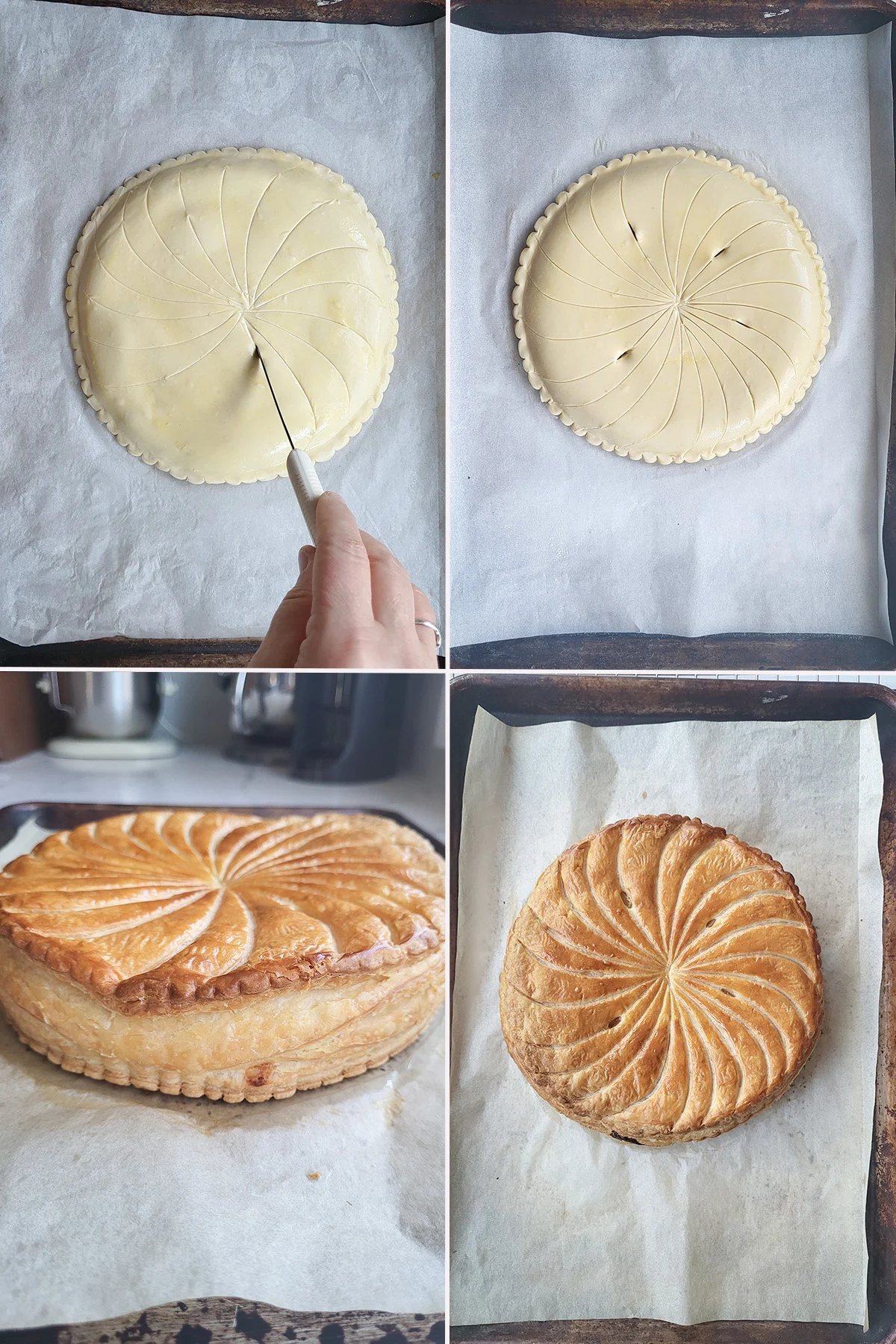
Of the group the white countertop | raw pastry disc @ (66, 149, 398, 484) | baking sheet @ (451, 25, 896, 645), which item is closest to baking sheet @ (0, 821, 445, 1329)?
the white countertop

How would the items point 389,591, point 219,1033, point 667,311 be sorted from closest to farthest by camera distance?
point 219,1033, point 389,591, point 667,311

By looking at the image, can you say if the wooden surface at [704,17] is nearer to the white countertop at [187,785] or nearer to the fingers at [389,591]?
the fingers at [389,591]

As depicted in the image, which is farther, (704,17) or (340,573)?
(704,17)

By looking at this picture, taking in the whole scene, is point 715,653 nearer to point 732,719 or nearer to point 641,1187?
point 732,719

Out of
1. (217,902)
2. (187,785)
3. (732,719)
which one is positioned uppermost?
(732,719)

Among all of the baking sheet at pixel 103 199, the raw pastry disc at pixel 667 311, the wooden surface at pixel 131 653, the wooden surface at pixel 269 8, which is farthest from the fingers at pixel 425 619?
the wooden surface at pixel 269 8

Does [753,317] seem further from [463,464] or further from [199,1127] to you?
[199,1127]

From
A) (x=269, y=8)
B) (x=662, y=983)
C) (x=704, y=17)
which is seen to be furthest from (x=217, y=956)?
(x=704, y=17)

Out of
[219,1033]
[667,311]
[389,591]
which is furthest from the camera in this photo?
[667,311]
